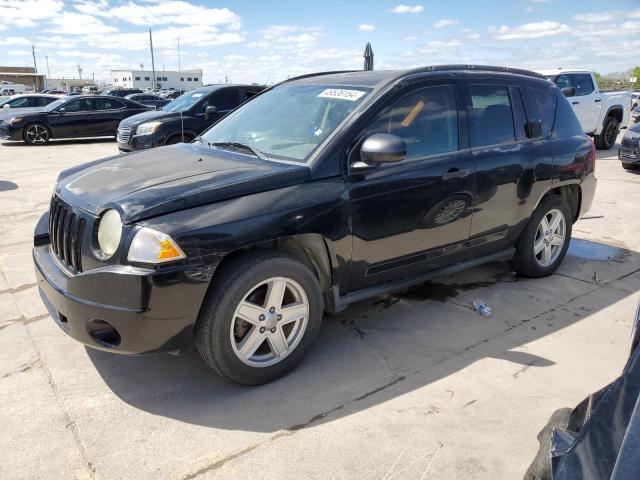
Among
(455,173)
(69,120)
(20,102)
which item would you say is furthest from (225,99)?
(20,102)

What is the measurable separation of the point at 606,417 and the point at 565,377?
173cm

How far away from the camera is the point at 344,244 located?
322 centimetres

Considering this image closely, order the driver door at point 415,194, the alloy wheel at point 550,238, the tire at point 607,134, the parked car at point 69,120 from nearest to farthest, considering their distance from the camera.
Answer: the driver door at point 415,194
the alloy wheel at point 550,238
the tire at point 607,134
the parked car at point 69,120

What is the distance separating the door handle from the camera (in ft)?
12.1

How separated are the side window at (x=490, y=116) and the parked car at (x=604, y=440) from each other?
8.00ft

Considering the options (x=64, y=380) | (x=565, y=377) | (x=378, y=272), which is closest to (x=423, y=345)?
(x=378, y=272)

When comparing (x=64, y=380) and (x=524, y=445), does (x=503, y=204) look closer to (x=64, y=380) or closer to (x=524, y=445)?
(x=524, y=445)

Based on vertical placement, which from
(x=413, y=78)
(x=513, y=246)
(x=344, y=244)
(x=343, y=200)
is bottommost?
(x=513, y=246)

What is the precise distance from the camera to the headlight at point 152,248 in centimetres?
254

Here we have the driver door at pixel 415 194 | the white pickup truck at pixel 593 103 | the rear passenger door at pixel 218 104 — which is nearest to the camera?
the driver door at pixel 415 194

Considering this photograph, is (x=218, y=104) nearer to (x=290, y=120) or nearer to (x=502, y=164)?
(x=290, y=120)

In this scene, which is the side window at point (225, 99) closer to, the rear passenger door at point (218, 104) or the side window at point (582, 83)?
the rear passenger door at point (218, 104)

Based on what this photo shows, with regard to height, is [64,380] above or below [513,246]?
below

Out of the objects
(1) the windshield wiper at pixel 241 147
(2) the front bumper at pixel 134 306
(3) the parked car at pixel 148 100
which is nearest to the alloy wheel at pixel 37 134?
(3) the parked car at pixel 148 100
